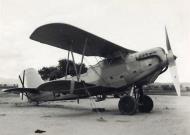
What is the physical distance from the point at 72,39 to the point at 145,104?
13.8ft

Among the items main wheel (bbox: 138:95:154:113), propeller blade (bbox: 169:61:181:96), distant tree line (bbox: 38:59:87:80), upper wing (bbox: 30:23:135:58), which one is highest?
distant tree line (bbox: 38:59:87:80)

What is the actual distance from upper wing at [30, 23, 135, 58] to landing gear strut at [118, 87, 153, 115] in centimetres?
194

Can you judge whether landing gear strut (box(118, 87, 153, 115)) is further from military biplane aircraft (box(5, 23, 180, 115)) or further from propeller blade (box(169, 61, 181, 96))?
propeller blade (box(169, 61, 181, 96))

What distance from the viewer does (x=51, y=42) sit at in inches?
483

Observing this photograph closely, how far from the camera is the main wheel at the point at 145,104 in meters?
12.4

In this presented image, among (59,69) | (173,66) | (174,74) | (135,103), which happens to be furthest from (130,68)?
(59,69)

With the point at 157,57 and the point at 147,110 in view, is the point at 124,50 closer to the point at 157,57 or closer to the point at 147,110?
the point at 157,57

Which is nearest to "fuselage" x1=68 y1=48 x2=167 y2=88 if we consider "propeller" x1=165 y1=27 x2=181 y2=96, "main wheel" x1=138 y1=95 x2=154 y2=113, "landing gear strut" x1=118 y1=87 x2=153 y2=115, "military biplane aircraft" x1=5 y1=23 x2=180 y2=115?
"military biplane aircraft" x1=5 y1=23 x2=180 y2=115

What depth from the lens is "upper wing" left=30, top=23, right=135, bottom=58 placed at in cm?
1063

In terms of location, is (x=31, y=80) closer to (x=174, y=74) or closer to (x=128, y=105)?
(x=128, y=105)

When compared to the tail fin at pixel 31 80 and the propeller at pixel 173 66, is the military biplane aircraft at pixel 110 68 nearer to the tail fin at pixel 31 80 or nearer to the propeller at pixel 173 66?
the propeller at pixel 173 66

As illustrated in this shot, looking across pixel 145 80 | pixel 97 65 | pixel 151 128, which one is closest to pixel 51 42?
pixel 97 65

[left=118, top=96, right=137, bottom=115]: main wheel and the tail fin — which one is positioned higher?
the tail fin

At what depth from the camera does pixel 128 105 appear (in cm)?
1124
